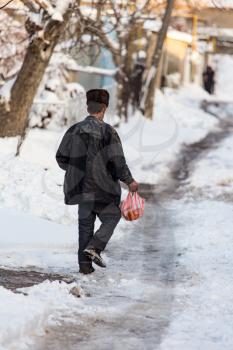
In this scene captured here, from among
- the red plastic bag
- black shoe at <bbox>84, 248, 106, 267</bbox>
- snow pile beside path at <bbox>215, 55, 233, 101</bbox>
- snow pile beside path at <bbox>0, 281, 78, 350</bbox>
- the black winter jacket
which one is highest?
the black winter jacket

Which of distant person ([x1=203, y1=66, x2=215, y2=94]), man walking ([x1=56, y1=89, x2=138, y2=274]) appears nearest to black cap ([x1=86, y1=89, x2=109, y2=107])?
man walking ([x1=56, y1=89, x2=138, y2=274])

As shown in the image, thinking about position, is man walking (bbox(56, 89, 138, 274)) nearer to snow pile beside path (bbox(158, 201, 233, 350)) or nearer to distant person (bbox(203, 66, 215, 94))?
snow pile beside path (bbox(158, 201, 233, 350))

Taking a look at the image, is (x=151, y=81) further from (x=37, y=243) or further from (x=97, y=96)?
(x=97, y=96)

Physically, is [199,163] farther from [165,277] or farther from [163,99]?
[163,99]

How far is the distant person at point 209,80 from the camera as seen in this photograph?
4256cm

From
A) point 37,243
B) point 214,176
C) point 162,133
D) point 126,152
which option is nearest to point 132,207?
point 37,243

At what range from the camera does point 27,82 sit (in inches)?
540

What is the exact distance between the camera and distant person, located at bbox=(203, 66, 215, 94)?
4256cm

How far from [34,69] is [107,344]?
920 centimetres

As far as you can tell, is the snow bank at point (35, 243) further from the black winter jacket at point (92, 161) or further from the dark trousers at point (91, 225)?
the black winter jacket at point (92, 161)

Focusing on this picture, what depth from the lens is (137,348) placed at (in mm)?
4980

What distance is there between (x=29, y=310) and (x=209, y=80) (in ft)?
127

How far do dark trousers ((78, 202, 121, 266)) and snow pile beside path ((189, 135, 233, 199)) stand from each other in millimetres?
5953

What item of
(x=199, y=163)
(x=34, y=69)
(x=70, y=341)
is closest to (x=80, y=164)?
(x=70, y=341)
